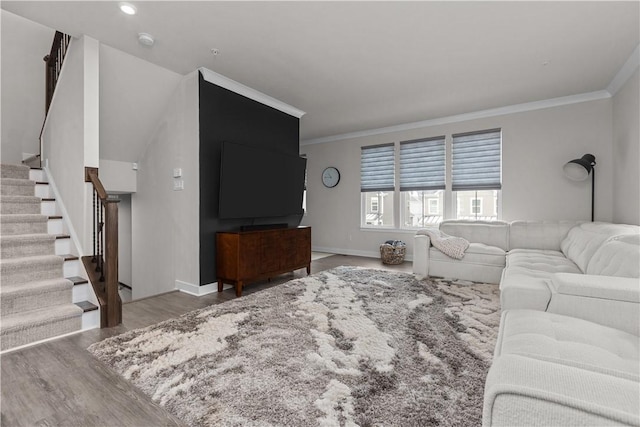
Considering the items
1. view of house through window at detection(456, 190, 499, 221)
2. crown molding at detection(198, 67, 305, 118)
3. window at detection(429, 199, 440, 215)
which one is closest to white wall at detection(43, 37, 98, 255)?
crown molding at detection(198, 67, 305, 118)

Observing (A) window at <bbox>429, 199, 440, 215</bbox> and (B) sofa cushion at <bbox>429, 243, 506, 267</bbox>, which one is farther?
(A) window at <bbox>429, 199, 440, 215</bbox>

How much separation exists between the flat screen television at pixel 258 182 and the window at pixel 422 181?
214cm

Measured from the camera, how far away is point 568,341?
1189mm

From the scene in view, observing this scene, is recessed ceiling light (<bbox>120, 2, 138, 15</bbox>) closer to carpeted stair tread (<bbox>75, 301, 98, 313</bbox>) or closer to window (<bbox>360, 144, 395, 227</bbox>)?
carpeted stair tread (<bbox>75, 301, 98, 313</bbox>)

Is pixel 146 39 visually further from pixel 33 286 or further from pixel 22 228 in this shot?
pixel 33 286

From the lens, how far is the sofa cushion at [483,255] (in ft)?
12.3

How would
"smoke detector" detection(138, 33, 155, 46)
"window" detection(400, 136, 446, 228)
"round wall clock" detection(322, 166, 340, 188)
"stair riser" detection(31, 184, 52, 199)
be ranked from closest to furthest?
"smoke detector" detection(138, 33, 155, 46) < "stair riser" detection(31, 184, 52, 199) < "window" detection(400, 136, 446, 228) < "round wall clock" detection(322, 166, 340, 188)

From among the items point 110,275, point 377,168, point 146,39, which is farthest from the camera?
point 377,168

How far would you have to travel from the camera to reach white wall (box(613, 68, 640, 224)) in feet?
10.5

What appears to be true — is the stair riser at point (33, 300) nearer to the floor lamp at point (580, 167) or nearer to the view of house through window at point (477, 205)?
the view of house through window at point (477, 205)

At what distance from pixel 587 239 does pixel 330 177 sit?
4.54 m

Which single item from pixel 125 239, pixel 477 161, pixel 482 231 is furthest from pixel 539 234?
pixel 125 239

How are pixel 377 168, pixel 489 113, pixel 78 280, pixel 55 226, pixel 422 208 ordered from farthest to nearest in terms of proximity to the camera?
pixel 377 168
pixel 422 208
pixel 489 113
pixel 55 226
pixel 78 280

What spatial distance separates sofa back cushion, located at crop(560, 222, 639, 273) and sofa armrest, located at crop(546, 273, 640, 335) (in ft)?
3.97
